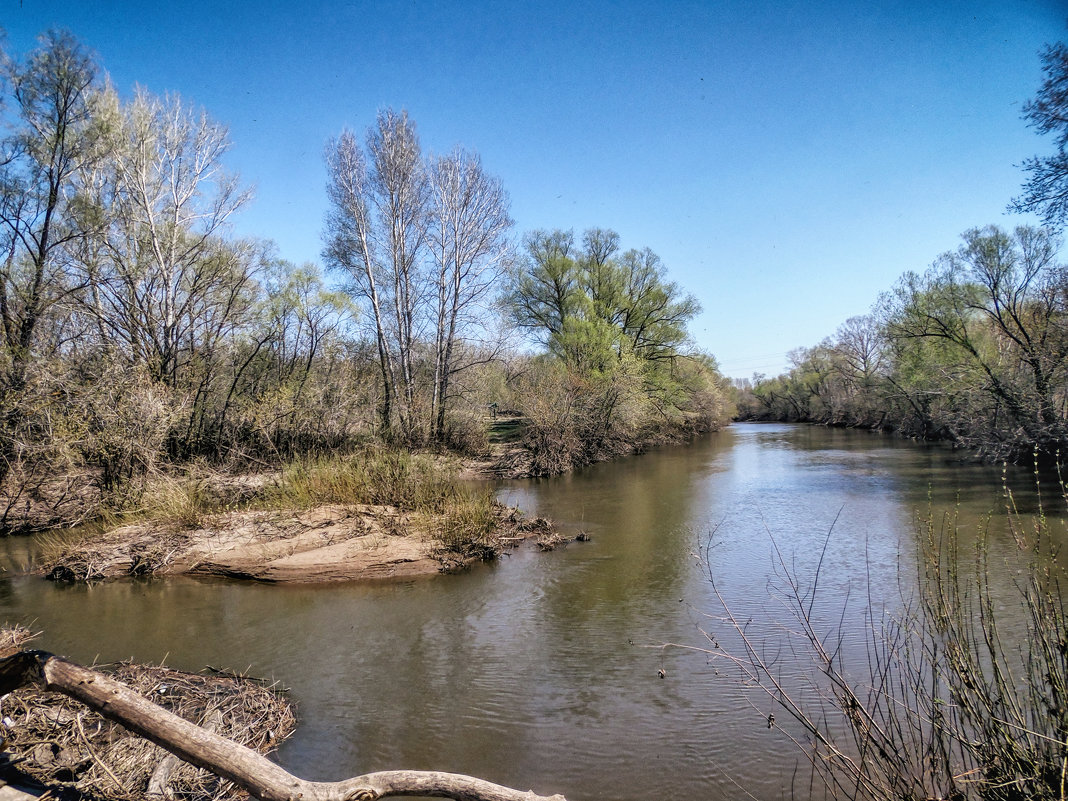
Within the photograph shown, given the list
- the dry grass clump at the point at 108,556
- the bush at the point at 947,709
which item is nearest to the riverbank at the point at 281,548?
the dry grass clump at the point at 108,556

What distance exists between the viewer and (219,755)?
116 inches

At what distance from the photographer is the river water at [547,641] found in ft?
15.0

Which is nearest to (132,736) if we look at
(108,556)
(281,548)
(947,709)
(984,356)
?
(281,548)

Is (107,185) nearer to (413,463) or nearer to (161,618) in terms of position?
(413,463)

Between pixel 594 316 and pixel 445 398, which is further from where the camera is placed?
pixel 594 316

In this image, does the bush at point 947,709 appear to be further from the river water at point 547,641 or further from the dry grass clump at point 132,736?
the dry grass clump at point 132,736

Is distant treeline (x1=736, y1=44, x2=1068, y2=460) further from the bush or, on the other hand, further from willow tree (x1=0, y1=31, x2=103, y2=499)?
willow tree (x1=0, y1=31, x2=103, y2=499)

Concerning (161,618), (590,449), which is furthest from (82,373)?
(590,449)

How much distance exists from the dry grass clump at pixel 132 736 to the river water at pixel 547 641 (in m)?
0.43

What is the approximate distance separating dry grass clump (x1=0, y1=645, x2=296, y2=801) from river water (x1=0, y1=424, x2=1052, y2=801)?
0.43 metres

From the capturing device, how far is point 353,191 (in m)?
20.2

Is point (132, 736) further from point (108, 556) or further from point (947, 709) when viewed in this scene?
point (108, 556)

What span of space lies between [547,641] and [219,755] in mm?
4457

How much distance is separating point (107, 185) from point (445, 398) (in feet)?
40.1
